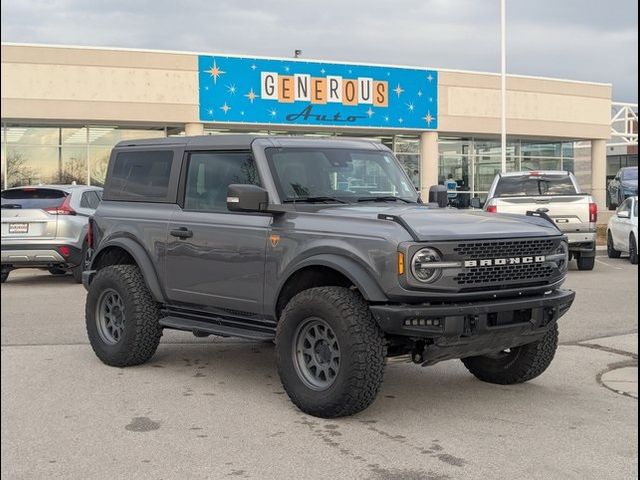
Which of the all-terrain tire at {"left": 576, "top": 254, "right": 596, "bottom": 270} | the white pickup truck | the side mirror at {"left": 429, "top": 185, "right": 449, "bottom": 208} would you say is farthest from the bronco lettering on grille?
the all-terrain tire at {"left": 576, "top": 254, "right": 596, "bottom": 270}

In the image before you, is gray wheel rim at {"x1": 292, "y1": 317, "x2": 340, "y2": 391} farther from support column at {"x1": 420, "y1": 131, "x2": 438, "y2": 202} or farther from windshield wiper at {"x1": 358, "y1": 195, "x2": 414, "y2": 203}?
support column at {"x1": 420, "y1": 131, "x2": 438, "y2": 202}

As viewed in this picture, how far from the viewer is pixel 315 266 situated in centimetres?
593

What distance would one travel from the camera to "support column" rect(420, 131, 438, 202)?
1362 inches

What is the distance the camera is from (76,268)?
1388 cm

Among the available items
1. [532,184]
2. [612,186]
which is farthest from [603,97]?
[532,184]

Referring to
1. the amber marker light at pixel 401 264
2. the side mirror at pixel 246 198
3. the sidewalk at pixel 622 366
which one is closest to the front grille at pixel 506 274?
the amber marker light at pixel 401 264

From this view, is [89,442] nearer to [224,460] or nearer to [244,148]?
[224,460]

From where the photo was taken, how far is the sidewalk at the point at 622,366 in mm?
6691

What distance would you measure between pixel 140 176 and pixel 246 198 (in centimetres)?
189

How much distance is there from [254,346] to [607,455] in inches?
162

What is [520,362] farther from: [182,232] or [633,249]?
[633,249]

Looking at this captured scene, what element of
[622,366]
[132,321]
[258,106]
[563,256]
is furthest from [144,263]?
[258,106]

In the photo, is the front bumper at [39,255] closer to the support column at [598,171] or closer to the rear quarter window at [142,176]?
the rear quarter window at [142,176]

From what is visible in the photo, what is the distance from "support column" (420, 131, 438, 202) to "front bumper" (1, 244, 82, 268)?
22.5 metres
